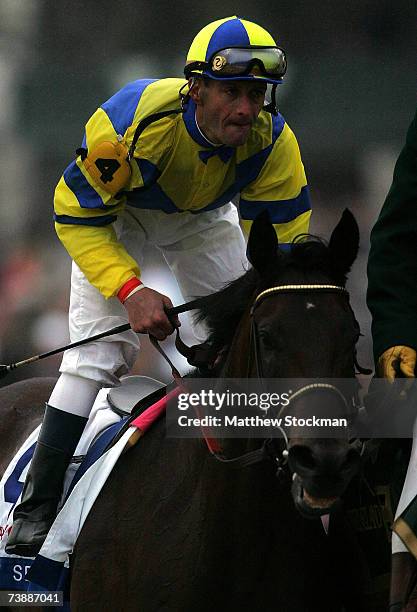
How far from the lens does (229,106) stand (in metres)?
4.24

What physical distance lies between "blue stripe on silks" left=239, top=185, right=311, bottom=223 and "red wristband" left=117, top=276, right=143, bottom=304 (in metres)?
0.67

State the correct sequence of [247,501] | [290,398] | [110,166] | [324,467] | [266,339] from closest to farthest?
[324,467], [290,398], [266,339], [247,501], [110,166]

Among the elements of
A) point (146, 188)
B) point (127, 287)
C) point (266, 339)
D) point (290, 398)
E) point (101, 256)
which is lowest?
point (290, 398)

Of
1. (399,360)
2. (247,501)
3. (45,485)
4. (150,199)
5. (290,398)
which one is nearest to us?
(290,398)

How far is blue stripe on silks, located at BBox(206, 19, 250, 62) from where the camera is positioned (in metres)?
4.23

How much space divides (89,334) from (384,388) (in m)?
1.37

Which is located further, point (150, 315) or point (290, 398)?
point (150, 315)

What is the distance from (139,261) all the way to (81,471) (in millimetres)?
943

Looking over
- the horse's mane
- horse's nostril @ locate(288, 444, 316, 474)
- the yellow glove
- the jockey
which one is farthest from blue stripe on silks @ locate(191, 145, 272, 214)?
horse's nostril @ locate(288, 444, 316, 474)

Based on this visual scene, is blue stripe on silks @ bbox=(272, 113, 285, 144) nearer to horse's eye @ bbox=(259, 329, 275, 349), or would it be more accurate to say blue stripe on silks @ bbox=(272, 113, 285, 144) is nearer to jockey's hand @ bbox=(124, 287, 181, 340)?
jockey's hand @ bbox=(124, 287, 181, 340)

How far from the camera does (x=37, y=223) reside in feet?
30.3

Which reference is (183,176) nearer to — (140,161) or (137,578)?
(140,161)

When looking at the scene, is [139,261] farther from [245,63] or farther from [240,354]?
[240,354]

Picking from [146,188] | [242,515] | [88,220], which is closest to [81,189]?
[88,220]
